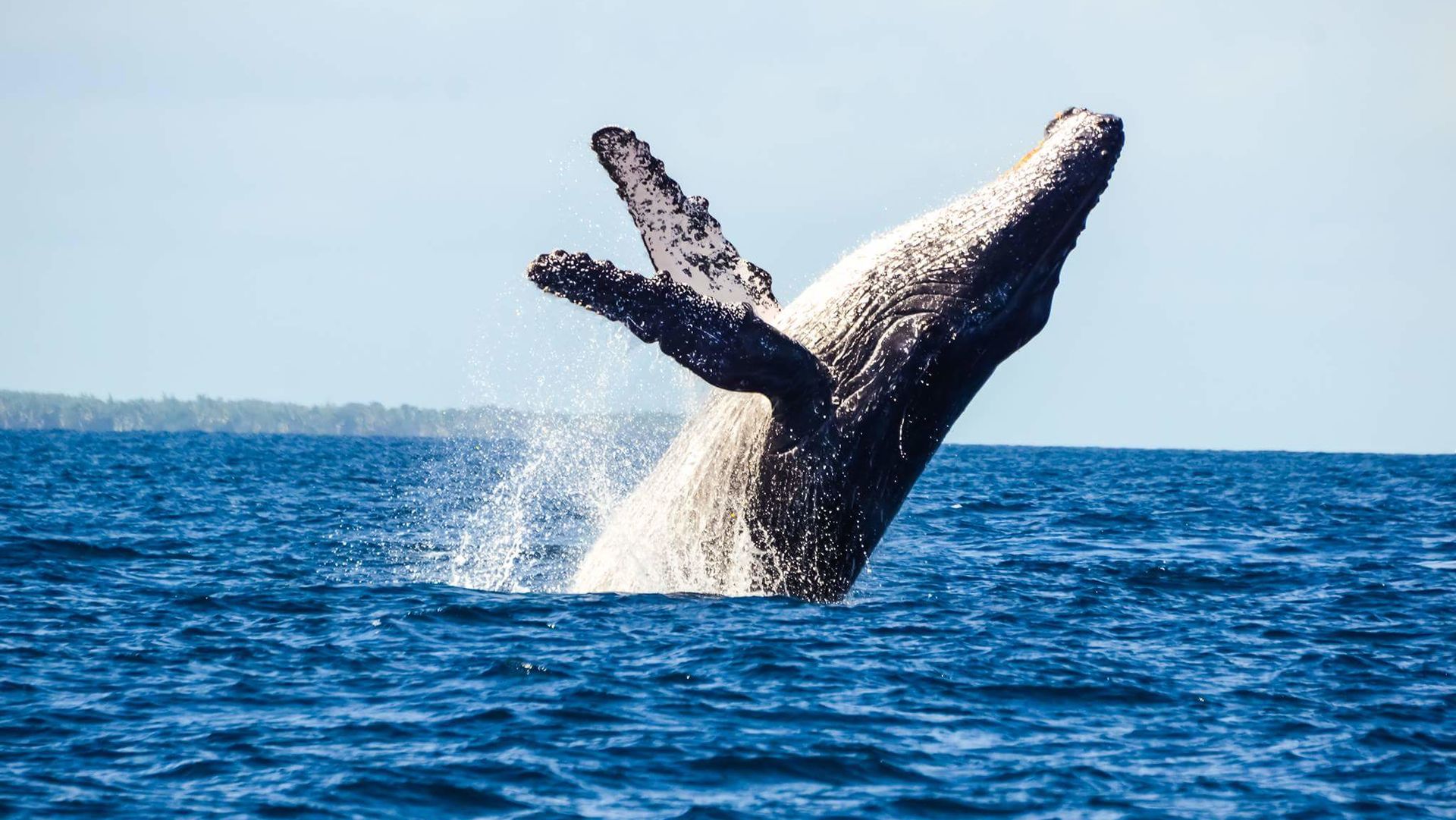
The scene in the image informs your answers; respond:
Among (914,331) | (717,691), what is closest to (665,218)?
(914,331)

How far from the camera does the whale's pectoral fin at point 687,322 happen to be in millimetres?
10852

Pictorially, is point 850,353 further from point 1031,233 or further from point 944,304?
point 1031,233

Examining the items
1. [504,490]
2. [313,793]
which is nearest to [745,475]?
[313,793]

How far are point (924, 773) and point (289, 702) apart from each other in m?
4.29

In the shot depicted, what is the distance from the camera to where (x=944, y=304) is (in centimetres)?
1246

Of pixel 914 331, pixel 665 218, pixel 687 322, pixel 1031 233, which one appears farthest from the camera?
pixel 665 218

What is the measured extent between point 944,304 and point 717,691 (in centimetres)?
338

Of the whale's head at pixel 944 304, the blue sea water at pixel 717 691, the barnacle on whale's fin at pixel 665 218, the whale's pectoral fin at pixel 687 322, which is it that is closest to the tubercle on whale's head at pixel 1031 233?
the whale's head at pixel 944 304

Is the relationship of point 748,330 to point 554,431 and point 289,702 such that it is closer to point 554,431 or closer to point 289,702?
point 289,702

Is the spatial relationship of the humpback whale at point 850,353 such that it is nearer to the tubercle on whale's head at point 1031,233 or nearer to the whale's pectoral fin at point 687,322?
the tubercle on whale's head at point 1031,233

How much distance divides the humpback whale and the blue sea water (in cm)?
64

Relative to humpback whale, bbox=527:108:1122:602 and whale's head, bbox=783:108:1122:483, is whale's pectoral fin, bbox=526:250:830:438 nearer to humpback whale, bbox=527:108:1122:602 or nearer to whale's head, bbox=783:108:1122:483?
humpback whale, bbox=527:108:1122:602

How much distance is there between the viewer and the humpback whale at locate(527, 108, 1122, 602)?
489 inches

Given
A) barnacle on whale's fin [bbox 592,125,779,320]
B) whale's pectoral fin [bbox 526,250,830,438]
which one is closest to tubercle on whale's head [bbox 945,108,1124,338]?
whale's pectoral fin [bbox 526,250,830,438]
